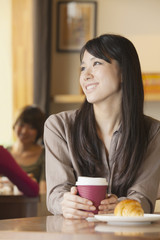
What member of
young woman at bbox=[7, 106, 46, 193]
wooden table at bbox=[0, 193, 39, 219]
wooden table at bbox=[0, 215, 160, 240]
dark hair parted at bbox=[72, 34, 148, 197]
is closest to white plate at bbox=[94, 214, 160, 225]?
wooden table at bbox=[0, 215, 160, 240]

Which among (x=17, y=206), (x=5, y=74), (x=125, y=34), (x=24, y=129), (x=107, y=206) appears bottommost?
(x=17, y=206)

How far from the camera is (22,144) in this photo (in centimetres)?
484

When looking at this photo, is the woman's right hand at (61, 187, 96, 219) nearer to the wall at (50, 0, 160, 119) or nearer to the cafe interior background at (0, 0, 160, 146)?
the cafe interior background at (0, 0, 160, 146)

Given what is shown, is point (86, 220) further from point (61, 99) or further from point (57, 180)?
point (61, 99)

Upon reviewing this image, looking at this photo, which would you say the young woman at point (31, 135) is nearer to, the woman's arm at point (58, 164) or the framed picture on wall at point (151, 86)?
the framed picture on wall at point (151, 86)

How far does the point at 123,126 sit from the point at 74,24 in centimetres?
416

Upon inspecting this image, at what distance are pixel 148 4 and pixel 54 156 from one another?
4.23m

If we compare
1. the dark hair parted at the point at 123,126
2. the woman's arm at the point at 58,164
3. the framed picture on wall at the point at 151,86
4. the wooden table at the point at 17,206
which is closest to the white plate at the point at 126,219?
the woman's arm at the point at 58,164

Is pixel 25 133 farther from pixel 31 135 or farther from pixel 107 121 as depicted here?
pixel 107 121

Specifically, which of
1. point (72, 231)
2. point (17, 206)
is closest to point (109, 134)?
point (72, 231)

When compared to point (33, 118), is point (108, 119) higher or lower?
higher

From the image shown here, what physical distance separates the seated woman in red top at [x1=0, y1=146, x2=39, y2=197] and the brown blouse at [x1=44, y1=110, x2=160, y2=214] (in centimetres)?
81

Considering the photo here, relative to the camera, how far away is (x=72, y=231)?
1355 mm

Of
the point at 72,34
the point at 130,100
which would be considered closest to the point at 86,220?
the point at 130,100
